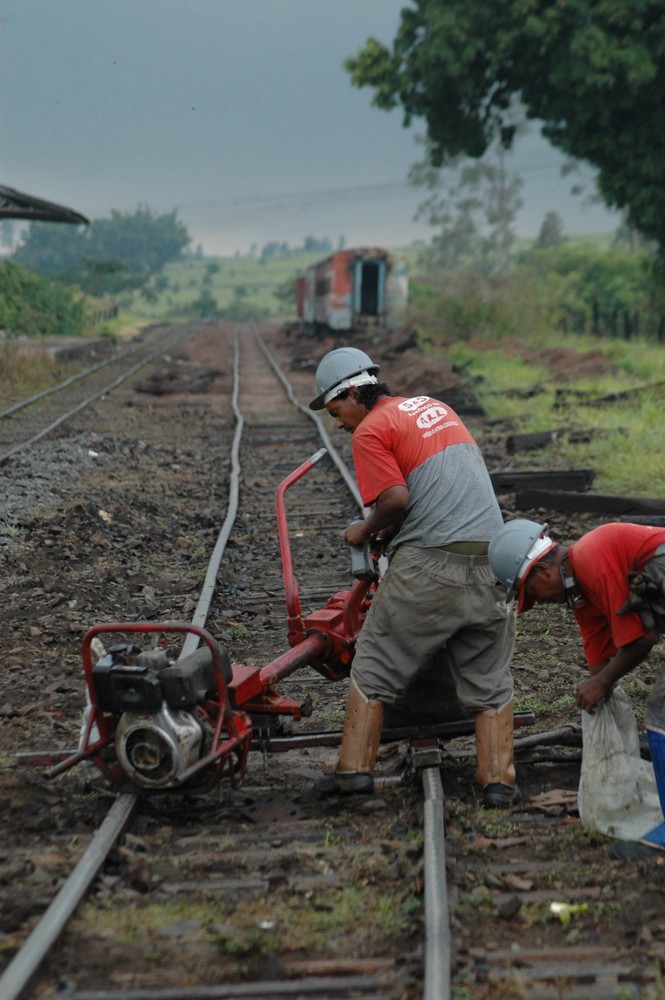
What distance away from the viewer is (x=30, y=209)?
25328 mm

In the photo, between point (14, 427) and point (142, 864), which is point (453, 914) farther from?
point (14, 427)

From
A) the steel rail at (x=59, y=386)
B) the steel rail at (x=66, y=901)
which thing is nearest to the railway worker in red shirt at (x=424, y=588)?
the steel rail at (x=66, y=901)

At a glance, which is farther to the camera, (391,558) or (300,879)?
(391,558)

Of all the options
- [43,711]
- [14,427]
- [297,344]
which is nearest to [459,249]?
[297,344]

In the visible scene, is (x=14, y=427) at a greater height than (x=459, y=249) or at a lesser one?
lesser

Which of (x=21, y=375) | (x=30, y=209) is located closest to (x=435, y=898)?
(x=21, y=375)

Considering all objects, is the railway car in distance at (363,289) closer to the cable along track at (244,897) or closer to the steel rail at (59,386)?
the steel rail at (59,386)

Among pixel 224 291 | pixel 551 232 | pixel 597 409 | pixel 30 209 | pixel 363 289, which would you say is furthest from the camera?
pixel 224 291

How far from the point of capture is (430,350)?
2761 centimetres

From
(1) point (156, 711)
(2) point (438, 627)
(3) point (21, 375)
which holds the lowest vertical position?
(3) point (21, 375)

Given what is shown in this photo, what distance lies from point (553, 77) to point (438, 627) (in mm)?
20747

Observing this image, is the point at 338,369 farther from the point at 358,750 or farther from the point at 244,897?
the point at 244,897

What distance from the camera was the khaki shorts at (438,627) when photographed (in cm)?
468

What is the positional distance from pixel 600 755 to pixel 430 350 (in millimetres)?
23808
